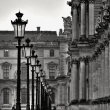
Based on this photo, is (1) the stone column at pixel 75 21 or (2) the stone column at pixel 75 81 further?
(1) the stone column at pixel 75 21

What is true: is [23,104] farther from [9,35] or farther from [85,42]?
[85,42]

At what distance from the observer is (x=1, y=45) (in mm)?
145750

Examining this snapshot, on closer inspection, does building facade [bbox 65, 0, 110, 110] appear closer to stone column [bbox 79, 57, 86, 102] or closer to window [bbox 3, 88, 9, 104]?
stone column [bbox 79, 57, 86, 102]

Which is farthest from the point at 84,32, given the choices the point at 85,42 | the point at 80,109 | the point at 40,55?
the point at 40,55

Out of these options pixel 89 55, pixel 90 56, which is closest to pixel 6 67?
pixel 89 55

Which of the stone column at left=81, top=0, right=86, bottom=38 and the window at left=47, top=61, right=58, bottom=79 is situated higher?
the stone column at left=81, top=0, right=86, bottom=38

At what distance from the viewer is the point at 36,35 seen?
151625 millimetres

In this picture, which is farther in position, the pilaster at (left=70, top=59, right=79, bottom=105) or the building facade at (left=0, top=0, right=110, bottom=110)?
the pilaster at (left=70, top=59, right=79, bottom=105)

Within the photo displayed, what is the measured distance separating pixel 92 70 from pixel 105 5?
15.1 m

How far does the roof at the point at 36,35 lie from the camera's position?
148750 millimetres

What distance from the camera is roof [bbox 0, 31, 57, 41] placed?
149 metres

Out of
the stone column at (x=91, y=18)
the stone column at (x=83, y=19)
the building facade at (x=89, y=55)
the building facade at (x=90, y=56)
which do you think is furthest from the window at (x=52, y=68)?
the stone column at (x=91, y=18)

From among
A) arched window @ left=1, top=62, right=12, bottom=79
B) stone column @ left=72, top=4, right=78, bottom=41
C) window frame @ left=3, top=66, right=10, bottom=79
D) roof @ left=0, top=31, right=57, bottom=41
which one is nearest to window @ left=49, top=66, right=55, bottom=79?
roof @ left=0, top=31, right=57, bottom=41

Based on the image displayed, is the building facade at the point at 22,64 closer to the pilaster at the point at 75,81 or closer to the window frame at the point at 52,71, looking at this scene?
the window frame at the point at 52,71
